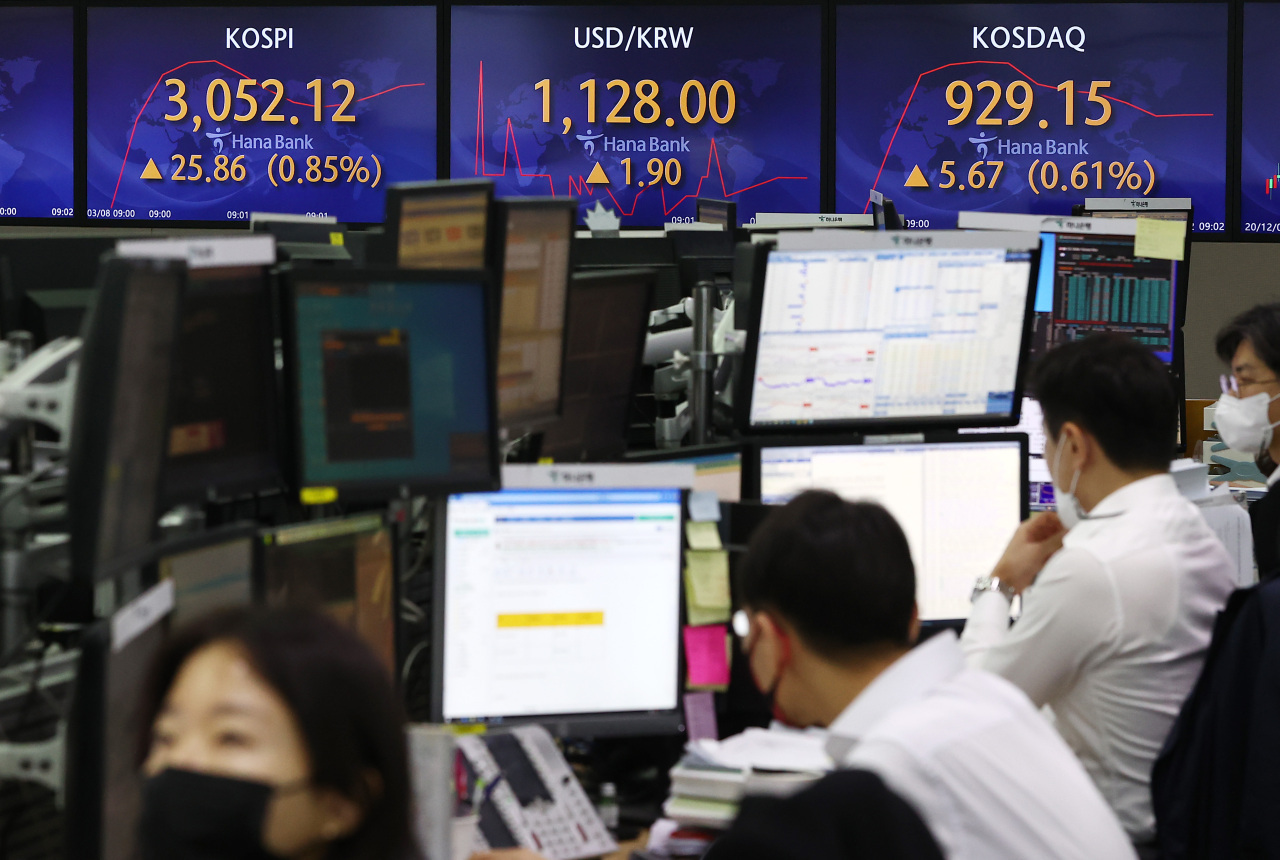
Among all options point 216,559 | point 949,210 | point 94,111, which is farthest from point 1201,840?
point 94,111

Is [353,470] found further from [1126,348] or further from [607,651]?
[1126,348]

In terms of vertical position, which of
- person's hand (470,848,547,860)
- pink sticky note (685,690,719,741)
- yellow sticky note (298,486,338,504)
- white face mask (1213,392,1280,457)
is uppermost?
white face mask (1213,392,1280,457)

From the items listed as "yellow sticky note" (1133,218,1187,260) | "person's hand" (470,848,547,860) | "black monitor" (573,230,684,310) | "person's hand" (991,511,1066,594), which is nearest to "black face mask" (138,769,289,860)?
"person's hand" (470,848,547,860)

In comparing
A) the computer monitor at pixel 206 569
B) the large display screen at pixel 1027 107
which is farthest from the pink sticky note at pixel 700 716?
the large display screen at pixel 1027 107

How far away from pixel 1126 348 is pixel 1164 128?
17.0 feet

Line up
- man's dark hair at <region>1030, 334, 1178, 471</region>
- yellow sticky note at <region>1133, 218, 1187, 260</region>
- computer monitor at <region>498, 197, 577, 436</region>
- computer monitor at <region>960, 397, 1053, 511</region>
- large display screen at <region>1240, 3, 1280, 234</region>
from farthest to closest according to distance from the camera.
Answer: large display screen at <region>1240, 3, 1280, 234</region> < yellow sticky note at <region>1133, 218, 1187, 260</region> < computer monitor at <region>960, 397, 1053, 511</region> < man's dark hair at <region>1030, 334, 1178, 471</region> < computer monitor at <region>498, 197, 577, 436</region>

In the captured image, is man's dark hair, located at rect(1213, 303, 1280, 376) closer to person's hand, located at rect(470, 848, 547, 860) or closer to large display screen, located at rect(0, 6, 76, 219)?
person's hand, located at rect(470, 848, 547, 860)

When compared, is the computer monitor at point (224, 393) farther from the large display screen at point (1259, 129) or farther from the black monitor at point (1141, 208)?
the large display screen at point (1259, 129)

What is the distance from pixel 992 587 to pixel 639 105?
504cm

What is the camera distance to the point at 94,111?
6.95 m

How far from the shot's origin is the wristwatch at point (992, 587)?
2414 millimetres

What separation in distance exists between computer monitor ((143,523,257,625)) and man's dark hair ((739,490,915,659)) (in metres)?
0.58

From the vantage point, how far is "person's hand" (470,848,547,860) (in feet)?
5.62

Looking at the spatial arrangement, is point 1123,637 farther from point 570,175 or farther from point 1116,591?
point 570,175
